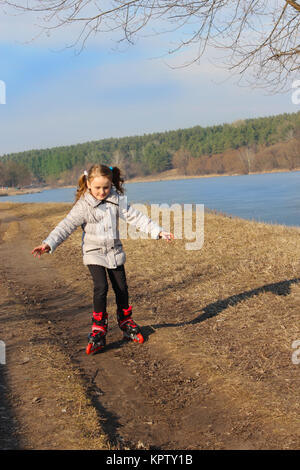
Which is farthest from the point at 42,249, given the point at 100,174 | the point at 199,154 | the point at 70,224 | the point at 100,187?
the point at 199,154

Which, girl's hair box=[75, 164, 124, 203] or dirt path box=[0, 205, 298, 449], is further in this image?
girl's hair box=[75, 164, 124, 203]

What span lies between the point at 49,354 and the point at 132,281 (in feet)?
12.6

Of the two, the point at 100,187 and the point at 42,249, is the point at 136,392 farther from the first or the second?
A: the point at 100,187

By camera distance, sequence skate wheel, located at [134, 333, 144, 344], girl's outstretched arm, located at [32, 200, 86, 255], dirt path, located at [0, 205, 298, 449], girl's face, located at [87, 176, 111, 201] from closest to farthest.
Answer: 1. dirt path, located at [0, 205, 298, 449]
2. girl's face, located at [87, 176, 111, 201]
3. girl's outstretched arm, located at [32, 200, 86, 255]
4. skate wheel, located at [134, 333, 144, 344]

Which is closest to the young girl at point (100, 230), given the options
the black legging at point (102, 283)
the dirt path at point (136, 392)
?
the black legging at point (102, 283)

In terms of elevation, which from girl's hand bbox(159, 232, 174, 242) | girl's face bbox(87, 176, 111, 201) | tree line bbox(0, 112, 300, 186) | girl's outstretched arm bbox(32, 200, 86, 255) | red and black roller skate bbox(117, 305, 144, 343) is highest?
tree line bbox(0, 112, 300, 186)

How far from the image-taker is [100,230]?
5.14m

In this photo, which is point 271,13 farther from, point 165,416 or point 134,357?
point 165,416

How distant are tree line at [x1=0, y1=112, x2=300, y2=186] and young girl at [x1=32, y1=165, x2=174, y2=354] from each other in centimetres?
7816

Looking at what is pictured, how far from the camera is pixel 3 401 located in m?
3.76

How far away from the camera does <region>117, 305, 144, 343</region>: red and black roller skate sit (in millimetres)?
5273

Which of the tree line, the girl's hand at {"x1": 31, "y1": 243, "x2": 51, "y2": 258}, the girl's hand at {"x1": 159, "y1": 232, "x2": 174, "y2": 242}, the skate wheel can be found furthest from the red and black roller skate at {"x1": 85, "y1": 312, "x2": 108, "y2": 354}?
the tree line

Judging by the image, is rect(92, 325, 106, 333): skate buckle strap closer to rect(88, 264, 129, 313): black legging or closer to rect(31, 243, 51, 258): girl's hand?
rect(88, 264, 129, 313): black legging

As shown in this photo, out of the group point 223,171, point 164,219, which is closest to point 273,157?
point 223,171
